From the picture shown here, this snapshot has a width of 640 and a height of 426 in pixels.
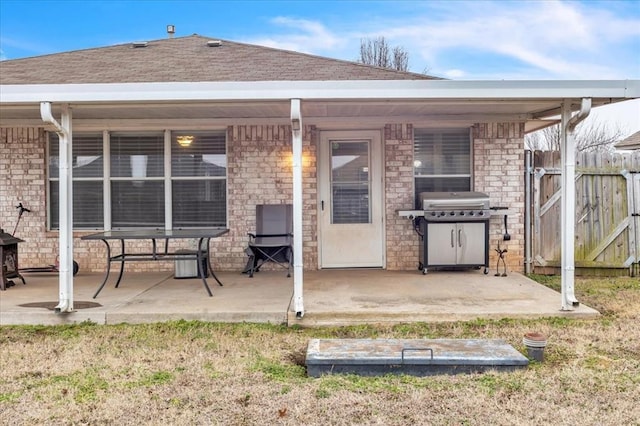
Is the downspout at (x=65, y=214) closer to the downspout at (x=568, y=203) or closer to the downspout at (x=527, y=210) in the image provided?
the downspout at (x=568, y=203)

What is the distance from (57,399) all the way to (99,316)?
1.88 metres

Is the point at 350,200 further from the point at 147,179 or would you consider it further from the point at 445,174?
the point at 147,179

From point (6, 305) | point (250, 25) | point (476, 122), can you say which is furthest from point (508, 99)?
point (250, 25)

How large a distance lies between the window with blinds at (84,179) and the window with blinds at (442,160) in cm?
460

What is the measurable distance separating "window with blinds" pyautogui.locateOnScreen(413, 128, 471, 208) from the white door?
23.0 inches

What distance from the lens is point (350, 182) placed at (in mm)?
7352

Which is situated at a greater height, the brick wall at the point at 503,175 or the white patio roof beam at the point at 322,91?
the white patio roof beam at the point at 322,91

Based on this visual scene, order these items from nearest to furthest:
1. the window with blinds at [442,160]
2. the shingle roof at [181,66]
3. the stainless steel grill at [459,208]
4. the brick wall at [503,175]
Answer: the shingle roof at [181,66]
the stainless steel grill at [459,208]
the brick wall at [503,175]
the window with blinds at [442,160]

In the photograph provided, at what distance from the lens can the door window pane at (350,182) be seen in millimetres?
7340

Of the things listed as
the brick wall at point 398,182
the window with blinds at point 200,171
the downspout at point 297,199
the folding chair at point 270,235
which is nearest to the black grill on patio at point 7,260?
the window with blinds at point 200,171

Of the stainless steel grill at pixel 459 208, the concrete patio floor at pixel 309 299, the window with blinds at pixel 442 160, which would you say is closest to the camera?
the concrete patio floor at pixel 309 299

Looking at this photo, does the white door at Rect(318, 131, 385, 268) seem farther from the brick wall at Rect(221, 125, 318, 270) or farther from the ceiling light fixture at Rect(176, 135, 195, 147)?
the ceiling light fixture at Rect(176, 135, 195, 147)

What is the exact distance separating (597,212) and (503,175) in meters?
1.49

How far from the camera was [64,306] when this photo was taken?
486 cm
